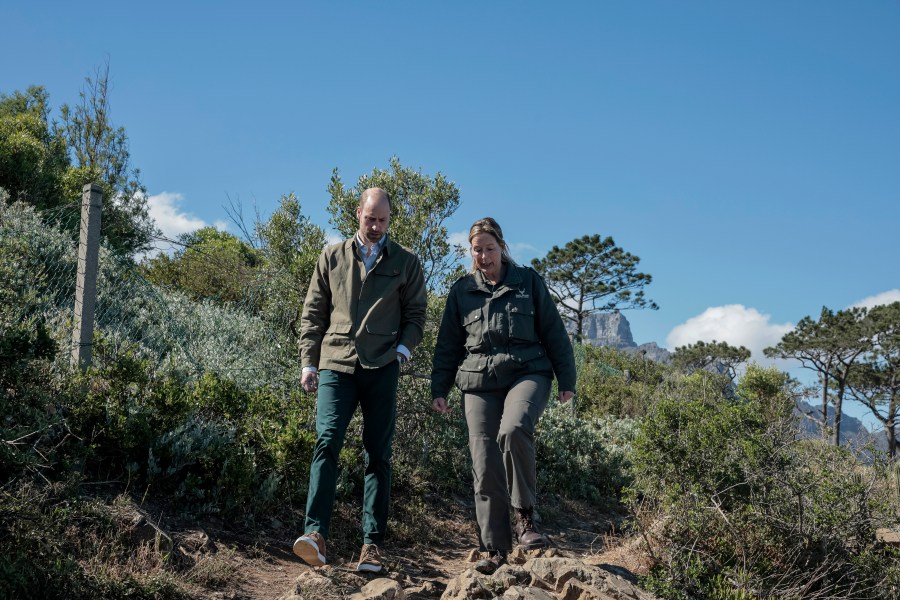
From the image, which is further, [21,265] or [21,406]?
[21,265]

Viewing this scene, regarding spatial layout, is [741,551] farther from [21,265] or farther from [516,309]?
[21,265]

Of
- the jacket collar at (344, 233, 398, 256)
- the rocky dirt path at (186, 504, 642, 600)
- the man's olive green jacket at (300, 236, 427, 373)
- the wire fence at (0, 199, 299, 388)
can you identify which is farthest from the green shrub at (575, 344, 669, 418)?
the jacket collar at (344, 233, 398, 256)

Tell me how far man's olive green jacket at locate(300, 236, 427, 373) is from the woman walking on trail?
311mm

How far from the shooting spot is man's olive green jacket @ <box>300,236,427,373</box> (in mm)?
4086

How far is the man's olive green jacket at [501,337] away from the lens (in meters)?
4.19

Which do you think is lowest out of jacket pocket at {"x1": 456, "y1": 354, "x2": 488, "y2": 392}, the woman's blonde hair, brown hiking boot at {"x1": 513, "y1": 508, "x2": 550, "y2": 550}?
brown hiking boot at {"x1": 513, "y1": 508, "x2": 550, "y2": 550}

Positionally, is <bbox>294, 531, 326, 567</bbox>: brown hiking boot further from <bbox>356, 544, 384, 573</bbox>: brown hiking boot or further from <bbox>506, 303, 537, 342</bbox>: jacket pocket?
<bbox>506, 303, 537, 342</bbox>: jacket pocket

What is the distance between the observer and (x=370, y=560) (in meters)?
3.97

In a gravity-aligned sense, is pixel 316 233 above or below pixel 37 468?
above

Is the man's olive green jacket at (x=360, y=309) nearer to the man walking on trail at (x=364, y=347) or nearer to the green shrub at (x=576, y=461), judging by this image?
the man walking on trail at (x=364, y=347)

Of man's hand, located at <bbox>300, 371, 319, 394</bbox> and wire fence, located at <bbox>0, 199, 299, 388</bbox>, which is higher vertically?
wire fence, located at <bbox>0, 199, 299, 388</bbox>

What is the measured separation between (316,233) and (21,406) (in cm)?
362

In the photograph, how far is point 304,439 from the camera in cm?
→ 534

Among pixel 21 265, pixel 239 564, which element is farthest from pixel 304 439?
pixel 21 265
